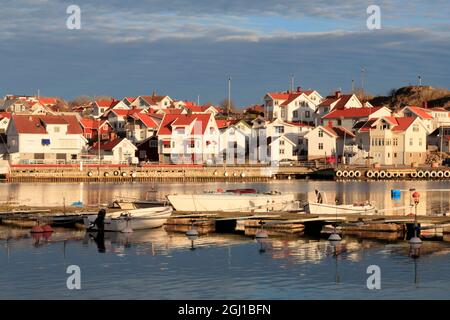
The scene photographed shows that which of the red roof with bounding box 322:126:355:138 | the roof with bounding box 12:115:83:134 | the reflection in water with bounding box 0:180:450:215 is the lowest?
the reflection in water with bounding box 0:180:450:215

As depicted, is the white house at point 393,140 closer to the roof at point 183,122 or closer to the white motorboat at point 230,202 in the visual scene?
the roof at point 183,122

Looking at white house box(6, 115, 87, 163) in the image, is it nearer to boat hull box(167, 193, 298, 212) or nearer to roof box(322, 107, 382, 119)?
roof box(322, 107, 382, 119)

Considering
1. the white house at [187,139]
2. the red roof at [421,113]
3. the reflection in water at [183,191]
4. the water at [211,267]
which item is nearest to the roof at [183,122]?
the white house at [187,139]

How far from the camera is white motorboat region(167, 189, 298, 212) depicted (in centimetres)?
4659

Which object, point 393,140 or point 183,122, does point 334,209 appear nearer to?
point 183,122

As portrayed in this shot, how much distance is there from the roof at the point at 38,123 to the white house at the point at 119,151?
4.03 metres

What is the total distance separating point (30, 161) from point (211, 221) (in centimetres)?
5743

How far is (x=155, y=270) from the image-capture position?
31156mm

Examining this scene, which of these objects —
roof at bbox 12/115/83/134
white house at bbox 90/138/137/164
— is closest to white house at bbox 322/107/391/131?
white house at bbox 90/138/137/164

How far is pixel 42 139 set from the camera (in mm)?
99125

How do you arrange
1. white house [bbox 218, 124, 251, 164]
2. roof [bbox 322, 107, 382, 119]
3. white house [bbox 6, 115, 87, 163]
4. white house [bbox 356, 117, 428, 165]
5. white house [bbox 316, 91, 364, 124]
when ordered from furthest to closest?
1. white house [bbox 316, 91, 364, 124]
2. roof [bbox 322, 107, 382, 119]
3. white house [bbox 218, 124, 251, 164]
4. white house [bbox 356, 117, 428, 165]
5. white house [bbox 6, 115, 87, 163]

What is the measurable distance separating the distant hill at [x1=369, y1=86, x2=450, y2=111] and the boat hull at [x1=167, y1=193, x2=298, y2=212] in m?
110

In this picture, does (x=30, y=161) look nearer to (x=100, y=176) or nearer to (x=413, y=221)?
(x=100, y=176)

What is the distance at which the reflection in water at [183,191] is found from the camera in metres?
62.3
